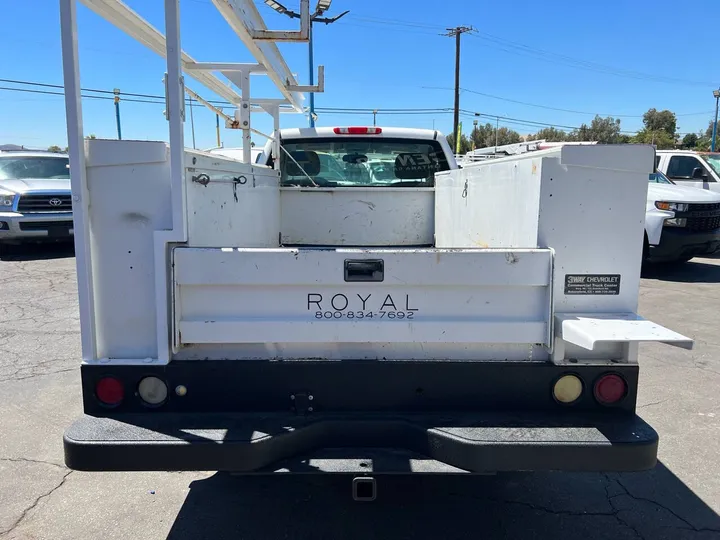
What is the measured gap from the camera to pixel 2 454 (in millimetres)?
3553

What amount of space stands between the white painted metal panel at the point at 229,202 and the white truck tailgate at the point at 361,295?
0.27m

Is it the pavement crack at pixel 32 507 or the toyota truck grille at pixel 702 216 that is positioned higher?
the toyota truck grille at pixel 702 216

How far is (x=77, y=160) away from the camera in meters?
2.23

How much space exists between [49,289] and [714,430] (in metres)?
8.83

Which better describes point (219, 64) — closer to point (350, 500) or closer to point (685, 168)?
point (350, 500)

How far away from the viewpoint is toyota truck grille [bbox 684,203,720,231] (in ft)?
31.5

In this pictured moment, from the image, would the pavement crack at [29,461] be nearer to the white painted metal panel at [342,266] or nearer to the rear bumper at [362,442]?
the rear bumper at [362,442]

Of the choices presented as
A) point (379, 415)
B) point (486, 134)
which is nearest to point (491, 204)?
point (379, 415)

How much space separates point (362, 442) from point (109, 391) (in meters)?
1.11

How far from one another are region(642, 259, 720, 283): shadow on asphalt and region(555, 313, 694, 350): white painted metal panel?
878 centimetres

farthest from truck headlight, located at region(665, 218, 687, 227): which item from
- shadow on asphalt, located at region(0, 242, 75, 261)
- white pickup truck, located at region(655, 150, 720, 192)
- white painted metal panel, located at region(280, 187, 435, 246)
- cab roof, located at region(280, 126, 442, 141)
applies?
shadow on asphalt, located at region(0, 242, 75, 261)

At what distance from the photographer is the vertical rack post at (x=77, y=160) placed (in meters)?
2.18

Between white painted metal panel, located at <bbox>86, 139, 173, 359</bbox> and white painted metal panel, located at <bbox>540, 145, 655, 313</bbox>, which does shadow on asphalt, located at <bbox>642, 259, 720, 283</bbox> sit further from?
white painted metal panel, located at <bbox>86, 139, 173, 359</bbox>

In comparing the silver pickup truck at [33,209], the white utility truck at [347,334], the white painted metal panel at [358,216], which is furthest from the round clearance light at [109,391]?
the silver pickup truck at [33,209]
